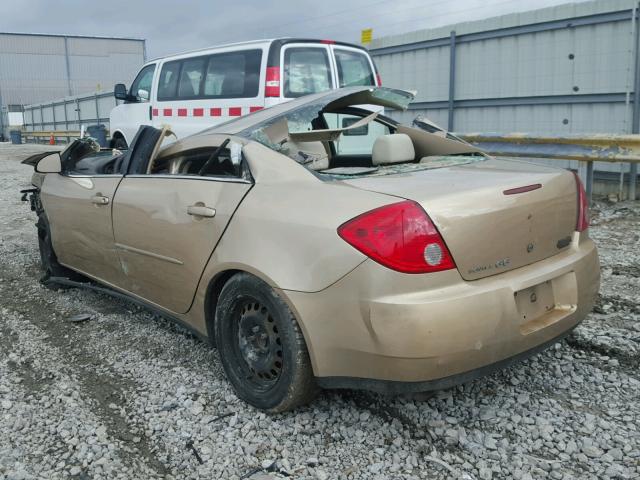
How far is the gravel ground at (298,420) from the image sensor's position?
7.92ft

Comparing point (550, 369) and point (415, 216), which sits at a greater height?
point (415, 216)

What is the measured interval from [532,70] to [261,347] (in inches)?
310

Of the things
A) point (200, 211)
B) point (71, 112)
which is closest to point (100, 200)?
point (200, 211)

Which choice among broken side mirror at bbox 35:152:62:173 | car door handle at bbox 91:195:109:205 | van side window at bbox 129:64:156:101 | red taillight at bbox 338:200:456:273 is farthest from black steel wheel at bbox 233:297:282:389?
van side window at bbox 129:64:156:101

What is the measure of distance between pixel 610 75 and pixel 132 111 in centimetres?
753

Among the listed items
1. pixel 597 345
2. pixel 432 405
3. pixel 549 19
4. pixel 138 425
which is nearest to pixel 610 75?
pixel 549 19

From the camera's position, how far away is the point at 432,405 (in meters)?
2.85

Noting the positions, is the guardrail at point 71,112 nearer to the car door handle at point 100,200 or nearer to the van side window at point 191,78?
the van side window at point 191,78

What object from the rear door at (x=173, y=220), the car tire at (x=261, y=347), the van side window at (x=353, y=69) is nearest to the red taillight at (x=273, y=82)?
the van side window at (x=353, y=69)

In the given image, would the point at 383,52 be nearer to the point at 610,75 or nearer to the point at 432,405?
the point at 610,75

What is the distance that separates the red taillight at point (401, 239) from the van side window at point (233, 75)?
5.71 metres

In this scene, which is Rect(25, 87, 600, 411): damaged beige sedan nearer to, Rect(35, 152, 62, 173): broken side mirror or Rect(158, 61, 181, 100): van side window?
Rect(35, 152, 62, 173): broken side mirror

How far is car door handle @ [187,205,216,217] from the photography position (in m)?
2.95

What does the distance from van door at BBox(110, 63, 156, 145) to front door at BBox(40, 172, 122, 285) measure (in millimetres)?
5534
